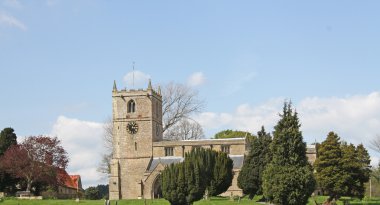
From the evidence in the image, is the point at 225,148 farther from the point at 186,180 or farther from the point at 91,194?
the point at 186,180

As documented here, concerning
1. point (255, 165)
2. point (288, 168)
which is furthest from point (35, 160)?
point (288, 168)

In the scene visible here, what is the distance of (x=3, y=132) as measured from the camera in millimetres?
73500

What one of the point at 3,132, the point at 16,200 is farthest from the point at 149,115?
the point at 16,200

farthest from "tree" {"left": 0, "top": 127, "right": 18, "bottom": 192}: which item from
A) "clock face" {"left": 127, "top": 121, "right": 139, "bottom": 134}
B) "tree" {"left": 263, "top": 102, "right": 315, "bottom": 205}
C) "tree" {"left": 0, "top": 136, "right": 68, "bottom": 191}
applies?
"tree" {"left": 263, "top": 102, "right": 315, "bottom": 205}

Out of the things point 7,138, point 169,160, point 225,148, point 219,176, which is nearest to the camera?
point 219,176

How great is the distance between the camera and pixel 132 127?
7425 centimetres

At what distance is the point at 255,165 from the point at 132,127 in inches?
775

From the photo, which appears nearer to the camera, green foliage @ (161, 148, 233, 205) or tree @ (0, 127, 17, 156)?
green foliage @ (161, 148, 233, 205)

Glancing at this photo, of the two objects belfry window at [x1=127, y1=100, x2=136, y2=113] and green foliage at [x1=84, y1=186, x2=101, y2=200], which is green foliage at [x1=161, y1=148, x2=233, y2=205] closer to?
belfry window at [x1=127, y1=100, x2=136, y2=113]

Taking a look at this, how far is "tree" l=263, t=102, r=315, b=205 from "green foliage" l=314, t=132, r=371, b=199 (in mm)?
16980

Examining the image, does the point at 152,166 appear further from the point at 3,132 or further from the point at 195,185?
the point at 195,185

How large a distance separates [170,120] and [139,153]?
29.0 ft

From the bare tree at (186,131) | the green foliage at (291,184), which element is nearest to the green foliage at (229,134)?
the bare tree at (186,131)

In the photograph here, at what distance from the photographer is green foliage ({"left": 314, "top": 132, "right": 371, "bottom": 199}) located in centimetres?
5425
